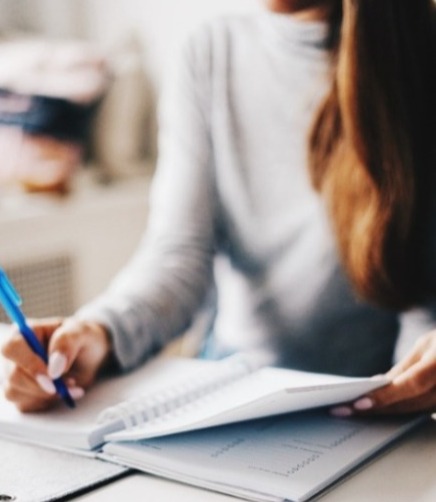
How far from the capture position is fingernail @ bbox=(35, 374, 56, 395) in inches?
31.4

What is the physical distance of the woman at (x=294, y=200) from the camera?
102 centimetres

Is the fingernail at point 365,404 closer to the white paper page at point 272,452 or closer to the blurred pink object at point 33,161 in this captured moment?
the white paper page at point 272,452

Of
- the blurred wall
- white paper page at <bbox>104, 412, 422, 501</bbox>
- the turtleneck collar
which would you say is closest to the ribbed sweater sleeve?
the turtleneck collar

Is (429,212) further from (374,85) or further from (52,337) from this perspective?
(52,337)

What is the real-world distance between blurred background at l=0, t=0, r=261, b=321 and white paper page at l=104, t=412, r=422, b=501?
118 centimetres

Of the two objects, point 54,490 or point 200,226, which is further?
point 200,226

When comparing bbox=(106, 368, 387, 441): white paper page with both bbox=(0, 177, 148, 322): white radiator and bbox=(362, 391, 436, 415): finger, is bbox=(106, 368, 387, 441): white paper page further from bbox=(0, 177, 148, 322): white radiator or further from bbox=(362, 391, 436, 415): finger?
bbox=(0, 177, 148, 322): white radiator

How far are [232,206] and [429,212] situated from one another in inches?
10.5

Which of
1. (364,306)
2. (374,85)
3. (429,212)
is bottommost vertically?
(364,306)

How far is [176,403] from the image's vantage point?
790 millimetres

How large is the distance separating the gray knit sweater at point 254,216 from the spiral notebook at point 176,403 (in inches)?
7.9

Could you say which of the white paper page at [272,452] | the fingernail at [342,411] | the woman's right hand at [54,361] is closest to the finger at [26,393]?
the woman's right hand at [54,361]

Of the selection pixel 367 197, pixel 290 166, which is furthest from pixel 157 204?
pixel 367 197

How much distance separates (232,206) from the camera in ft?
3.89
